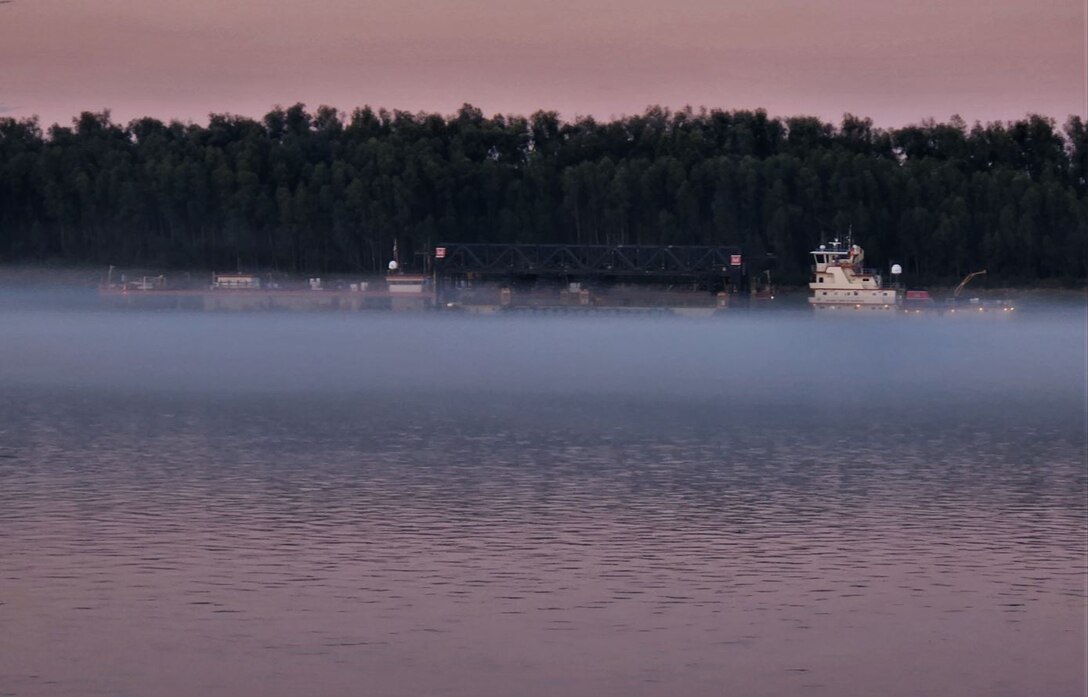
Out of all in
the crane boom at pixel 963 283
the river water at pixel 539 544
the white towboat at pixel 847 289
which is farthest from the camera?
the crane boom at pixel 963 283

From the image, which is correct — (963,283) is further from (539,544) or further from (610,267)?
(539,544)

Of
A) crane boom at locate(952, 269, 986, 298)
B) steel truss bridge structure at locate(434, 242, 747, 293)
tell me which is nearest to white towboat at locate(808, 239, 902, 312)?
steel truss bridge structure at locate(434, 242, 747, 293)

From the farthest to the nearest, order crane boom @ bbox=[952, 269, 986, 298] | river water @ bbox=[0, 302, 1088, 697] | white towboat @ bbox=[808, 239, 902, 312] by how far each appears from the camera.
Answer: crane boom @ bbox=[952, 269, 986, 298]
white towboat @ bbox=[808, 239, 902, 312]
river water @ bbox=[0, 302, 1088, 697]

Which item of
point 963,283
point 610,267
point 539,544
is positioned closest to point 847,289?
point 963,283

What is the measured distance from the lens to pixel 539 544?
3059cm

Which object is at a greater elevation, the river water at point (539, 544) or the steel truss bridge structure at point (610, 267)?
the steel truss bridge structure at point (610, 267)

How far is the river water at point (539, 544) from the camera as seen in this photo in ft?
74.6

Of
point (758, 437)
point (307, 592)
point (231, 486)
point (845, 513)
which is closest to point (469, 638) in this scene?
point (307, 592)

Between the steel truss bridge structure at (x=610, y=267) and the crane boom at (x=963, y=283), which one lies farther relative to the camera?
the crane boom at (x=963, y=283)

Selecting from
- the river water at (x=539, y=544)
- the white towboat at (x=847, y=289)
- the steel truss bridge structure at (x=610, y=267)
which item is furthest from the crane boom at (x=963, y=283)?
the river water at (x=539, y=544)

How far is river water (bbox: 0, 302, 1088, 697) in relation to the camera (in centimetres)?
2275

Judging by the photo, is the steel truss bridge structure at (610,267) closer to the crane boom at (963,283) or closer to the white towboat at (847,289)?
the white towboat at (847,289)

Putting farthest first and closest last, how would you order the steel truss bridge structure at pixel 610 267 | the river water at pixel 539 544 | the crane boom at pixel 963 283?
1. the crane boom at pixel 963 283
2. the steel truss bridge structure at pixel 610 267
3. the river water at pixel 539 544

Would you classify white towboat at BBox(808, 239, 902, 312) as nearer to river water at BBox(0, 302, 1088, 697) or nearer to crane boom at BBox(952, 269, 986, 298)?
crane boom at BBox(952, 269, 986, 298)
